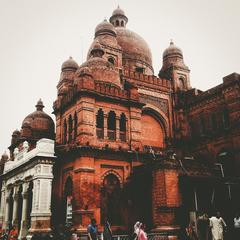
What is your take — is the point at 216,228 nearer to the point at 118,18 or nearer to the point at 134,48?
the point at 134,48

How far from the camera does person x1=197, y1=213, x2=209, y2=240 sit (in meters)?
16.6

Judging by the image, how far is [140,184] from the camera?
19.6 metres

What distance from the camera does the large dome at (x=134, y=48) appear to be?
28.8m

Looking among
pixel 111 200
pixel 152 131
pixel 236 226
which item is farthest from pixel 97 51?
pixel 236 226

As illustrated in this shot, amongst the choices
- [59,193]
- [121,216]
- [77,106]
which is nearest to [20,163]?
[59,193]

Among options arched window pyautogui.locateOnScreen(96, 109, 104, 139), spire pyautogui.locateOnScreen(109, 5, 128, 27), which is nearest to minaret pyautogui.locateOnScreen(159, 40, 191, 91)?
spire pyautogui.locateOnScreen(109, 5, 128, 27)

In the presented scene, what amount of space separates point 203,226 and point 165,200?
2362 mm

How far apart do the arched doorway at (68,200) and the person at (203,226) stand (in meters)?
6.76

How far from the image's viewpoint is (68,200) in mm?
18656

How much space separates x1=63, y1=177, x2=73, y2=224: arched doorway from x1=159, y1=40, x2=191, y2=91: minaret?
12.0 m

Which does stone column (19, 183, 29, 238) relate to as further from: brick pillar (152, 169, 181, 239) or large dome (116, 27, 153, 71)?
large dome (116, 27, 153, 71)

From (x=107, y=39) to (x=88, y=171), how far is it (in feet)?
39.7

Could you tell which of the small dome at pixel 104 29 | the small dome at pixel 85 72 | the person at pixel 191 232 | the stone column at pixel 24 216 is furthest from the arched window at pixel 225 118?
the stone column at pixel 24 216

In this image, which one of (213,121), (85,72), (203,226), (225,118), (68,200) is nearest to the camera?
(203,226)
